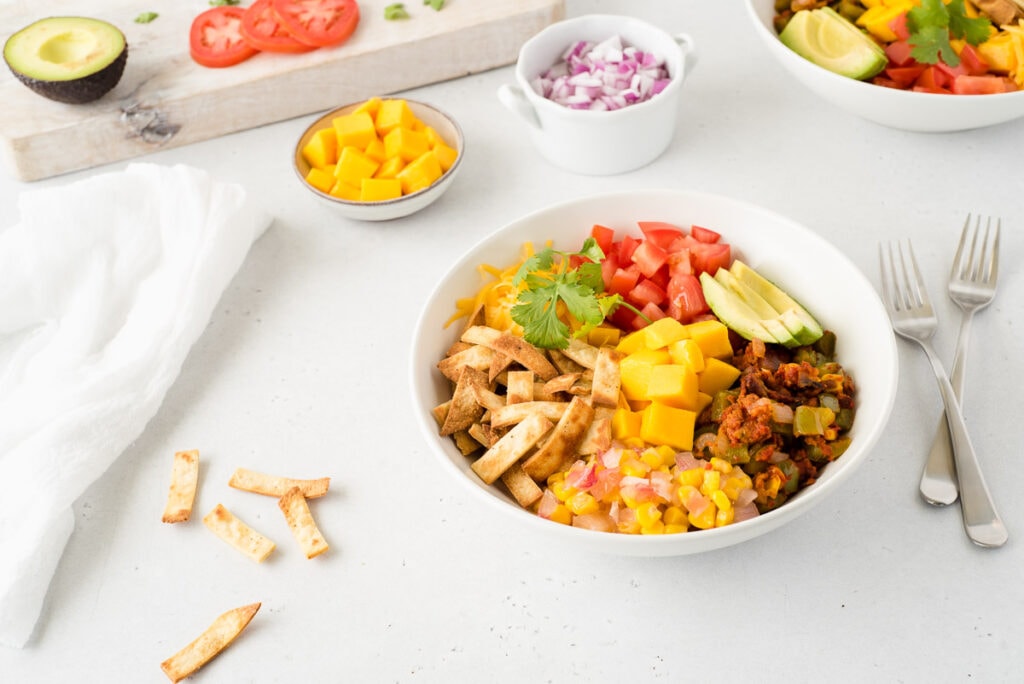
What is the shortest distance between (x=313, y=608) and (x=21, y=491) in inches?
29.6

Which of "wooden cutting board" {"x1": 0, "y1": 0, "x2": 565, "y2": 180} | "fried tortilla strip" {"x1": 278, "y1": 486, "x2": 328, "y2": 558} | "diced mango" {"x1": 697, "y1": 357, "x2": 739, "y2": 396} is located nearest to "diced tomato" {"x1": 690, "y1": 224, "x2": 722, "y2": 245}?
"diced mango" {"x1": 697, "y1": 357, "x2": 739, "y2": 396}

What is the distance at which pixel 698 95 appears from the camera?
9.95ft

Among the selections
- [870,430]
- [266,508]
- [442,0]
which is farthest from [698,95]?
[266,508]

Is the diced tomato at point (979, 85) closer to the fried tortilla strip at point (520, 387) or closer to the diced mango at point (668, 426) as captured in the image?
the diced mango at point (668, 426)

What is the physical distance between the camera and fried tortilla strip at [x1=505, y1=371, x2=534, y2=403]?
191 centimetres

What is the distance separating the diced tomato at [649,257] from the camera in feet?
6.96

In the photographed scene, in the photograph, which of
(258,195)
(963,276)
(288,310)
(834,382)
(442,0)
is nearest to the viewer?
(834,382)

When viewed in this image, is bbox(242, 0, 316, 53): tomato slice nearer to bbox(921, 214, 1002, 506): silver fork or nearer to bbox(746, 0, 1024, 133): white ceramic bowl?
bbox(746, 0, 1024, 133): white ceramic bowl

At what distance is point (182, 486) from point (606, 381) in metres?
1.03

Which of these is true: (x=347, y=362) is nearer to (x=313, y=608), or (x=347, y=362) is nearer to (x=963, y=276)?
(x=313, y=608)

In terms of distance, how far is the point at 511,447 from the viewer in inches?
71.4

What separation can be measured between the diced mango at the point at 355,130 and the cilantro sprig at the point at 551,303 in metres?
0.90

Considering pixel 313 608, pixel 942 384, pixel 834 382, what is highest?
pixel 834 382

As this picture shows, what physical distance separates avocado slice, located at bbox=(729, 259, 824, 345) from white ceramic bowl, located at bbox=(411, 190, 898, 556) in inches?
2.0
